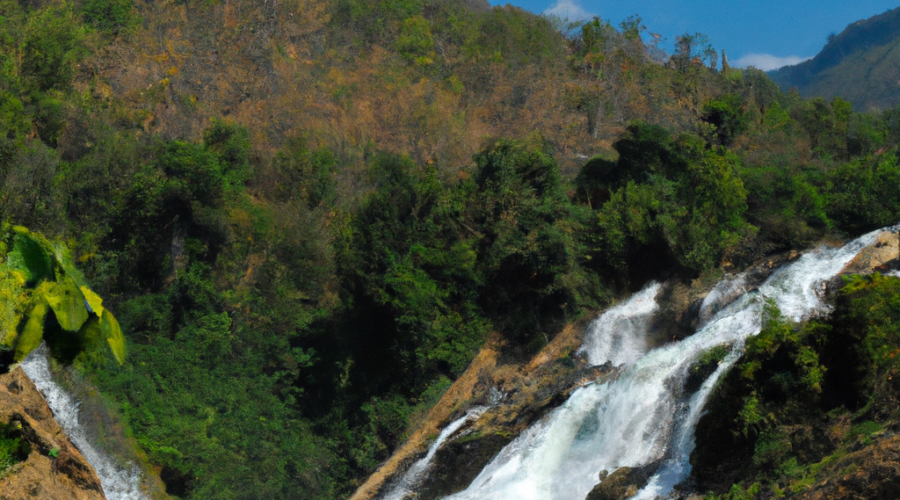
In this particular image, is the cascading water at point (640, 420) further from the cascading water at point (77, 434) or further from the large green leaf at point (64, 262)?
the large green leaf at point (64, 262)

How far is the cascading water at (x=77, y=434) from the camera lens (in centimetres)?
1664

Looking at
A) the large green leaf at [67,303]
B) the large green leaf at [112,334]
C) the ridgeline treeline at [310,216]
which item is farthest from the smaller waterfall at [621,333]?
the large green leaf at [67,303]

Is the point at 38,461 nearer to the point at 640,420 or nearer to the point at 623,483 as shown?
the point at 623,483

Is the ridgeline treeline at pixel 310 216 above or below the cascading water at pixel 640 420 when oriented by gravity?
above

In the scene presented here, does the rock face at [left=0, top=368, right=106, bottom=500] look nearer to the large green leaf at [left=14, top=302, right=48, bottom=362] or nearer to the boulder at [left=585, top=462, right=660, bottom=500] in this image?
the large green leaf at [left=14, top=302, right=48, bottom=362]

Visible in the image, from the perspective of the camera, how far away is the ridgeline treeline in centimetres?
2109

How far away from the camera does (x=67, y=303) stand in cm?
498

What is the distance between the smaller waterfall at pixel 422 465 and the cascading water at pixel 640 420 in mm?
1745

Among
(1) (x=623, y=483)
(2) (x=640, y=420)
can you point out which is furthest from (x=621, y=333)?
(1) (x=623, y=483)

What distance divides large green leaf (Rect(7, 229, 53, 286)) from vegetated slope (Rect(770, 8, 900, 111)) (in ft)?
258

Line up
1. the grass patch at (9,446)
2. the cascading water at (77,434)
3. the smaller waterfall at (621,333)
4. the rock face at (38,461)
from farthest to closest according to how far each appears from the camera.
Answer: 1. the smaller waterfall at (621,333)
2. the cascading water at (77,434)
3. the rock face at (38,461)
4. the grass patch at (9,446)

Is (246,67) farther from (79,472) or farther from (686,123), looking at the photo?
(79,472)

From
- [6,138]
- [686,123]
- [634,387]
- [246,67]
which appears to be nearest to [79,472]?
[634,387]

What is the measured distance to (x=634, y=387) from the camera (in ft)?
52.7
